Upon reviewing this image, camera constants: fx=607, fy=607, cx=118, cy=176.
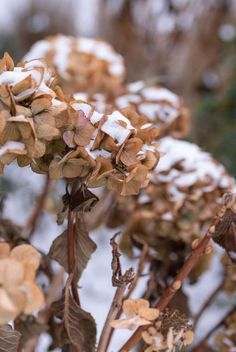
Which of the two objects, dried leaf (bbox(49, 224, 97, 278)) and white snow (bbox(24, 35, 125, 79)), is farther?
white snow (bbox(24, 35, 125, 79))

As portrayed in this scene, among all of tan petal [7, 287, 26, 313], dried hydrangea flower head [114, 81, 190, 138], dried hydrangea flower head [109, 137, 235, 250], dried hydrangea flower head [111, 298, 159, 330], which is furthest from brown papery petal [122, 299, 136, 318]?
dried hydrangea flower head [114, 81, 190, 138]

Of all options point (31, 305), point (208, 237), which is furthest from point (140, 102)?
point (31, 305)

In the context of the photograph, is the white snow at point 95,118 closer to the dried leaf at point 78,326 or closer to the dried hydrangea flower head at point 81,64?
the dried leaf at point 78,326

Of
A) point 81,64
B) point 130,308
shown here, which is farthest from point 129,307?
point 81,64

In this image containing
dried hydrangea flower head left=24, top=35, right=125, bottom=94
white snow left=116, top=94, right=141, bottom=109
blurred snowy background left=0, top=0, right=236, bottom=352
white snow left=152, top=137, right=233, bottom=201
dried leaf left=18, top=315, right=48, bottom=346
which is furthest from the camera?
blurred snowy background left=0, top=0, right=236, bottom=352

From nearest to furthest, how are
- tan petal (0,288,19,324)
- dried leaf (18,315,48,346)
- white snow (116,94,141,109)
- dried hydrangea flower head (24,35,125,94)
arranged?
1. tan petal (0,288,19,324)
2. dried leaf (18,315,48,346)
3. white snow (116,94,141,109)
4. dried hydrangea flower head (24,35,125,94)

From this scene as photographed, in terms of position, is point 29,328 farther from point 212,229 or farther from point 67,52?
point 67,52

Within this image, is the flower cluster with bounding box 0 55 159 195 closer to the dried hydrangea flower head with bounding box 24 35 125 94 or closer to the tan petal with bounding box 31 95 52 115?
the tan petal with bounding box 31 95 52 115

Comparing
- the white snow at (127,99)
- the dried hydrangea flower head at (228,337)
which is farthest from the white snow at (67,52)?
the dried hydrangea flower head at (228,337)
